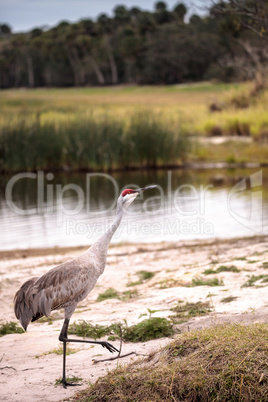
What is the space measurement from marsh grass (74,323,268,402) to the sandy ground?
22.8 inches

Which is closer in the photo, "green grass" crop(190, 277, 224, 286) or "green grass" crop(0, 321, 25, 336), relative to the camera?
"green grass" crop(0, 321, 25, 336)

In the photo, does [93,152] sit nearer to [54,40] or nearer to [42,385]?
[42,385]

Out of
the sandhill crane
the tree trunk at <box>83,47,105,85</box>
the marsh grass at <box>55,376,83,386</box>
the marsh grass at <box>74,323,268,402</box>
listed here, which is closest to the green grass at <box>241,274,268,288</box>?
Result: the sandhill crane

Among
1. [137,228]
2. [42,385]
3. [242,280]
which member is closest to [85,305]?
[242,280]

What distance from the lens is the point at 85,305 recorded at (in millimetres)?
7746

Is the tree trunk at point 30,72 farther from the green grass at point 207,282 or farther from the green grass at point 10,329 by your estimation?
the green grass at point 10,329

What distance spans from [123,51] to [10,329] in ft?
243

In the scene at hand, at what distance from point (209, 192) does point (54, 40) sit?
79.5 metres

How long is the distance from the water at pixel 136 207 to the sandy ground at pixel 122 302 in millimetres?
1301

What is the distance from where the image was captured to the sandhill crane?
543 centimetres

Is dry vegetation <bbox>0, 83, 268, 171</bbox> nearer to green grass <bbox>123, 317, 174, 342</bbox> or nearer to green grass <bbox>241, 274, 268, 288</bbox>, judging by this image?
green grass <bbox>241, 274, 268, 288</bbox>

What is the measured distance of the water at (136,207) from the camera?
508 inches

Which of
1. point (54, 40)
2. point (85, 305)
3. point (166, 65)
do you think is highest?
point (54, 40)

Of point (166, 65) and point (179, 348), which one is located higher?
point (166, 65)
